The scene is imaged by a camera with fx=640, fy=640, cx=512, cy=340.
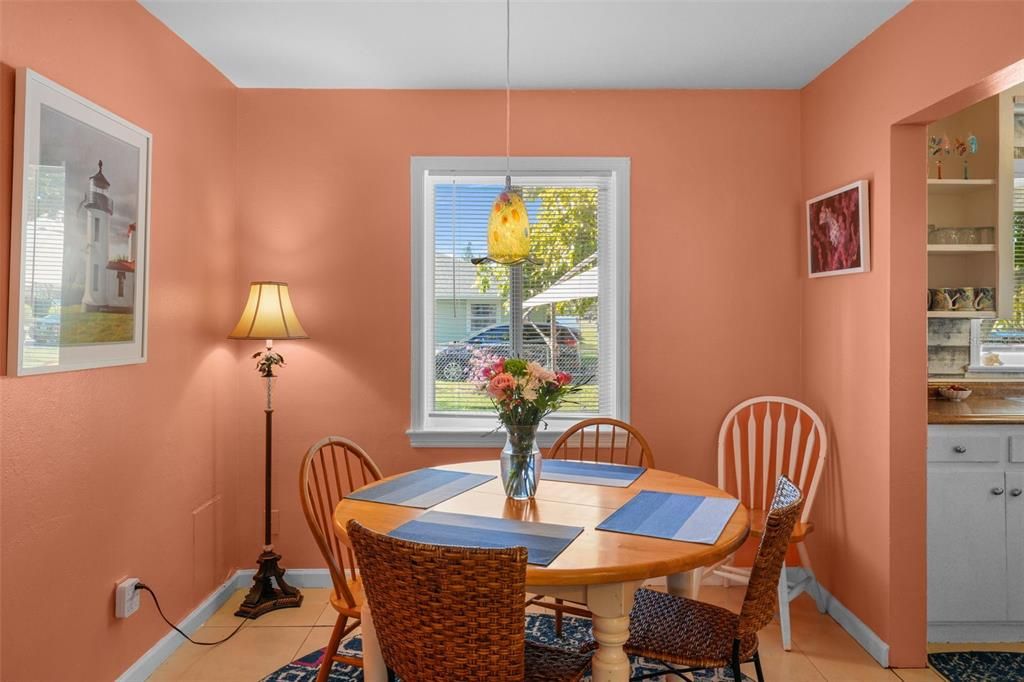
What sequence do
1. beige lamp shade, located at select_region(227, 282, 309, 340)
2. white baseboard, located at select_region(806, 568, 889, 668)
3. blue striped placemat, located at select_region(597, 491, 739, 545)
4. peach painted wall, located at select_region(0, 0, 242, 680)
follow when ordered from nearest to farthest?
blue striped placemat, located at select_region(597, 491, 739, 545)
peach painted wall, located at select_region(0, 0, 242, 680)
white baseboard, located at select_region(806, 568, 889, 668)
beige lamp shade, located at select_region(227, 282, 309, 340)

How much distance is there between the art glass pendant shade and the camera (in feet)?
6.93

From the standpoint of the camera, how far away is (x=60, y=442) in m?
2.02

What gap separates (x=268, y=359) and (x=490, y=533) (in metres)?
1.74

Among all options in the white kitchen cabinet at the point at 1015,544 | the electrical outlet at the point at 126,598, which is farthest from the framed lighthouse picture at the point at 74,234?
the white kitchen cabinet at the point at 1015,544

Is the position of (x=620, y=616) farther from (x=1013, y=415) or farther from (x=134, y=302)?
(x=1013, y=415)

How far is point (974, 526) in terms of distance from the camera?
8.82ft

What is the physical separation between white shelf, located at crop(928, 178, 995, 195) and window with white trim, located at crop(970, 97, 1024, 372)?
40 centimetres

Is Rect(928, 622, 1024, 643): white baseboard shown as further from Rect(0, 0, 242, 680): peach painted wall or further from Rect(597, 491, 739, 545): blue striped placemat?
Rect(0, 0, 242, 680): peach painted wall

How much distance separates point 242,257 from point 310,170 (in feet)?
1.88

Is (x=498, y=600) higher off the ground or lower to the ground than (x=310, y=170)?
lower

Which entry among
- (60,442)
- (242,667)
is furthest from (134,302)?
(242,667)

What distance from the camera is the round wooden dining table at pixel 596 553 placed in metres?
1.54

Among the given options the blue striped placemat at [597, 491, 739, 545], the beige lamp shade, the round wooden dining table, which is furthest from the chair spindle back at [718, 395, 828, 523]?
the beige lamp shade

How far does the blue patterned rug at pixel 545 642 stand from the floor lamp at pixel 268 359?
1.71ft
